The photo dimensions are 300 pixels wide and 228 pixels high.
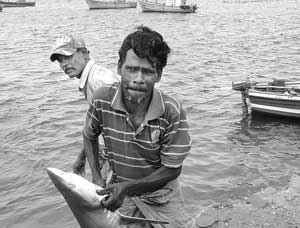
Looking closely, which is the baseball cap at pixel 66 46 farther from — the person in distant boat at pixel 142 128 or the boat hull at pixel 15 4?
the boat hull at pixel 15 4

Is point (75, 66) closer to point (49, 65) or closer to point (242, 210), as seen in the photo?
point (242, 210)

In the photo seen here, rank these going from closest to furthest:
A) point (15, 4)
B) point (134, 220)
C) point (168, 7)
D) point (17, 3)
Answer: point (134, 220) → point (168, 7) → point (17, 3) → point (15, 4)

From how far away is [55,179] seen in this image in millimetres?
2918

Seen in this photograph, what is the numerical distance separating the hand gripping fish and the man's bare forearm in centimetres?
49

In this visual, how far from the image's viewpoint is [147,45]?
2898mm

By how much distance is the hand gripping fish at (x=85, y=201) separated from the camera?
2.91m

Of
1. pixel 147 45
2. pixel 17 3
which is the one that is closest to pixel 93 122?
pixel 147 45

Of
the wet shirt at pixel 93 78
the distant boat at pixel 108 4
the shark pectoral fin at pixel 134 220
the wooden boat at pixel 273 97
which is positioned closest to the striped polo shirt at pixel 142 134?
the shark pectoral fin at pixel 134 220

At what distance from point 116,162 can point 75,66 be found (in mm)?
1458

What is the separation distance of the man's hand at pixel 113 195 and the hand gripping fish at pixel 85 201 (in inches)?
2.5

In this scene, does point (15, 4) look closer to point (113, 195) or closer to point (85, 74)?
point (85, 74)

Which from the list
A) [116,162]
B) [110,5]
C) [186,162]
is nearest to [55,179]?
[116,162]

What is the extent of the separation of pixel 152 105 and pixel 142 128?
7.3 inches

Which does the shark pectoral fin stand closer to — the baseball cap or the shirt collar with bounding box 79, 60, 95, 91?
the shirt collar with bounding box 79, 60, 95, 91
